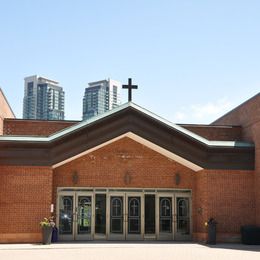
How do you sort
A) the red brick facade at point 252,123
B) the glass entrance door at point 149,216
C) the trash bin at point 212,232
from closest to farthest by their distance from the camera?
the trash bin at point 212,232 → the red brick facade at point 252,123 → the glass entrance door at point 149,216

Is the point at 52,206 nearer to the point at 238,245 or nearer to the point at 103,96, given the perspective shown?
the point at 238,245

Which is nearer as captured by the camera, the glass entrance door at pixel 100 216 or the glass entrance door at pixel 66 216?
the glass entrance door at pixel 66 216

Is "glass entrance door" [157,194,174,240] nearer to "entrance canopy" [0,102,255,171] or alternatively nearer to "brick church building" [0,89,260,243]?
"brick church building" [0,89,260,243]

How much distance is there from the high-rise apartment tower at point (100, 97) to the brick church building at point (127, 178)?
125443 mm

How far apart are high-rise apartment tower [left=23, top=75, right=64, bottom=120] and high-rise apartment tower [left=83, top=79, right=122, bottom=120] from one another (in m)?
9.87

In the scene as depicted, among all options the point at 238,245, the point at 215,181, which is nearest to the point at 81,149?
the point at 215,181

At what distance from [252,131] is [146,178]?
5.56 metres

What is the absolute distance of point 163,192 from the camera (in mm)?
23484

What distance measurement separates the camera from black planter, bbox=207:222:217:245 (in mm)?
21016

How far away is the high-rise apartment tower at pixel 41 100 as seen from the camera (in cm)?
15512

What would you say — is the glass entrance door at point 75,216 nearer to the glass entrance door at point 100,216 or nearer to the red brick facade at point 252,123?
the glass entrance door at point 100,216

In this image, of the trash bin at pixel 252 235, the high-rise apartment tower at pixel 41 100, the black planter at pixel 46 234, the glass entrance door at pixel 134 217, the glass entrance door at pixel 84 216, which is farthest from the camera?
the high-rise apartment tower at pixel 41 100

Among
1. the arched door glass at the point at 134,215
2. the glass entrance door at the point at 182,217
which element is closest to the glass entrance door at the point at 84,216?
the arched door glass at the point at 134,215

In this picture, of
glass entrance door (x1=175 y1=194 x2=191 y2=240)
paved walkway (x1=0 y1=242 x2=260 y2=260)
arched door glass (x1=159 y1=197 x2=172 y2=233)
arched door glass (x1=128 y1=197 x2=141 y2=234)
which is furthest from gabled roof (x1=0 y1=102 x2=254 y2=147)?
paved walkway (x1=0 y1=242 x2=260 y2=260)
